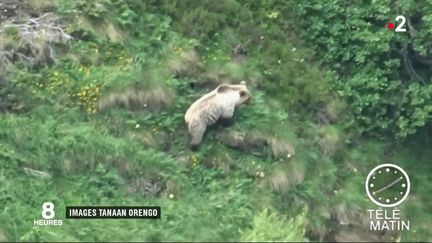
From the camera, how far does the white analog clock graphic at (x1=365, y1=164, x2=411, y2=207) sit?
10133mm

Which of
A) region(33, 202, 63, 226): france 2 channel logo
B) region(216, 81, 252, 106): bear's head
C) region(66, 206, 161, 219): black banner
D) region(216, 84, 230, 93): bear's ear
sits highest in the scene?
region(216, 84, 230, 93): bear's ear

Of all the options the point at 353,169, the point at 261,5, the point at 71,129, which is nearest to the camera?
the point at 71,129

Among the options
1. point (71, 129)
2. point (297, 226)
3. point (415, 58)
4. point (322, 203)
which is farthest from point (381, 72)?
point (71, 129)

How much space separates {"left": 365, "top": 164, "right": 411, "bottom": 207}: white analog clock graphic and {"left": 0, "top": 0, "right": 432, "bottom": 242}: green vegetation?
0.25 meters

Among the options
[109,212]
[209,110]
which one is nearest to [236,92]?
[209,110]

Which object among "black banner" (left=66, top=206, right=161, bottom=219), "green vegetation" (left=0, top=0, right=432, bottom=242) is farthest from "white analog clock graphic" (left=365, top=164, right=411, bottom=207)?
"black banner" (left=66, top=206, right=161, bottom=219)

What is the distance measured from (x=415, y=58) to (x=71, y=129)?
4.31 m

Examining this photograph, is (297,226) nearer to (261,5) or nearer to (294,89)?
(294,89)

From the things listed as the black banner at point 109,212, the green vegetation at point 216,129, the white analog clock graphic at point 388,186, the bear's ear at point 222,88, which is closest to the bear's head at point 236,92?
the bear's ear at point 222,88

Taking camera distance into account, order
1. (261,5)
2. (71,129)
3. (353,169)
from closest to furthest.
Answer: (71,129) → (353,169) → (261,5)

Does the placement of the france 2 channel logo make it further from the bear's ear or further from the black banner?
the bear's ear

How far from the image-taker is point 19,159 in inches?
409

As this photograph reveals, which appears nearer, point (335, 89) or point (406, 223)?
point (406, 223)

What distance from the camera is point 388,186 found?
406 inches
